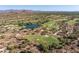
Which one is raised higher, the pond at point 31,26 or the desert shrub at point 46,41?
the pond at point 31,26

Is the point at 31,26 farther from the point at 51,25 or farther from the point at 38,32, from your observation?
the point at 51,25

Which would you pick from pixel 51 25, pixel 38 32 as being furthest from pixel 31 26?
pixel 51 25

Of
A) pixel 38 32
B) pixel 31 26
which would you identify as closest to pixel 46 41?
pixel 38 32

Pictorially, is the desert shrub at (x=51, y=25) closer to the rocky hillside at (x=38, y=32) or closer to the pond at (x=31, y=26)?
the rocky hillside at (x=38, y=32)

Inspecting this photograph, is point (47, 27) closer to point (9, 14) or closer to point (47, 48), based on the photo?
point (47, 48)

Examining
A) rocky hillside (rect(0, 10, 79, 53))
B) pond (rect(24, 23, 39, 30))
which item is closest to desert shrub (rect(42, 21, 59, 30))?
rocky hillside (rect(0, 10, 79, 53))

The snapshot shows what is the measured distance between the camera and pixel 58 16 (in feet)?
8.34

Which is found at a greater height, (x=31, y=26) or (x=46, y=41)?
(x=31, y=26)

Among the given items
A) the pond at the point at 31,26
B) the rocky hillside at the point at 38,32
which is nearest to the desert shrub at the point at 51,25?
the rocky hillside at the point at 38,32

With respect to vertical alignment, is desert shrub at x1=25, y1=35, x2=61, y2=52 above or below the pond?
below

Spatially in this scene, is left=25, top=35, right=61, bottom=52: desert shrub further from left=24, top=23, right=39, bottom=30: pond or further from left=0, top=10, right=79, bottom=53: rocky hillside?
left=24, top=23, right=39, bottom=30: pond

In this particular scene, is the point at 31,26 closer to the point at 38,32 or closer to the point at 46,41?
the point at 38,32

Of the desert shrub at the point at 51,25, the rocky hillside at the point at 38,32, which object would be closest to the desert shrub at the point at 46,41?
the rocky hillside at the point at 38,32
